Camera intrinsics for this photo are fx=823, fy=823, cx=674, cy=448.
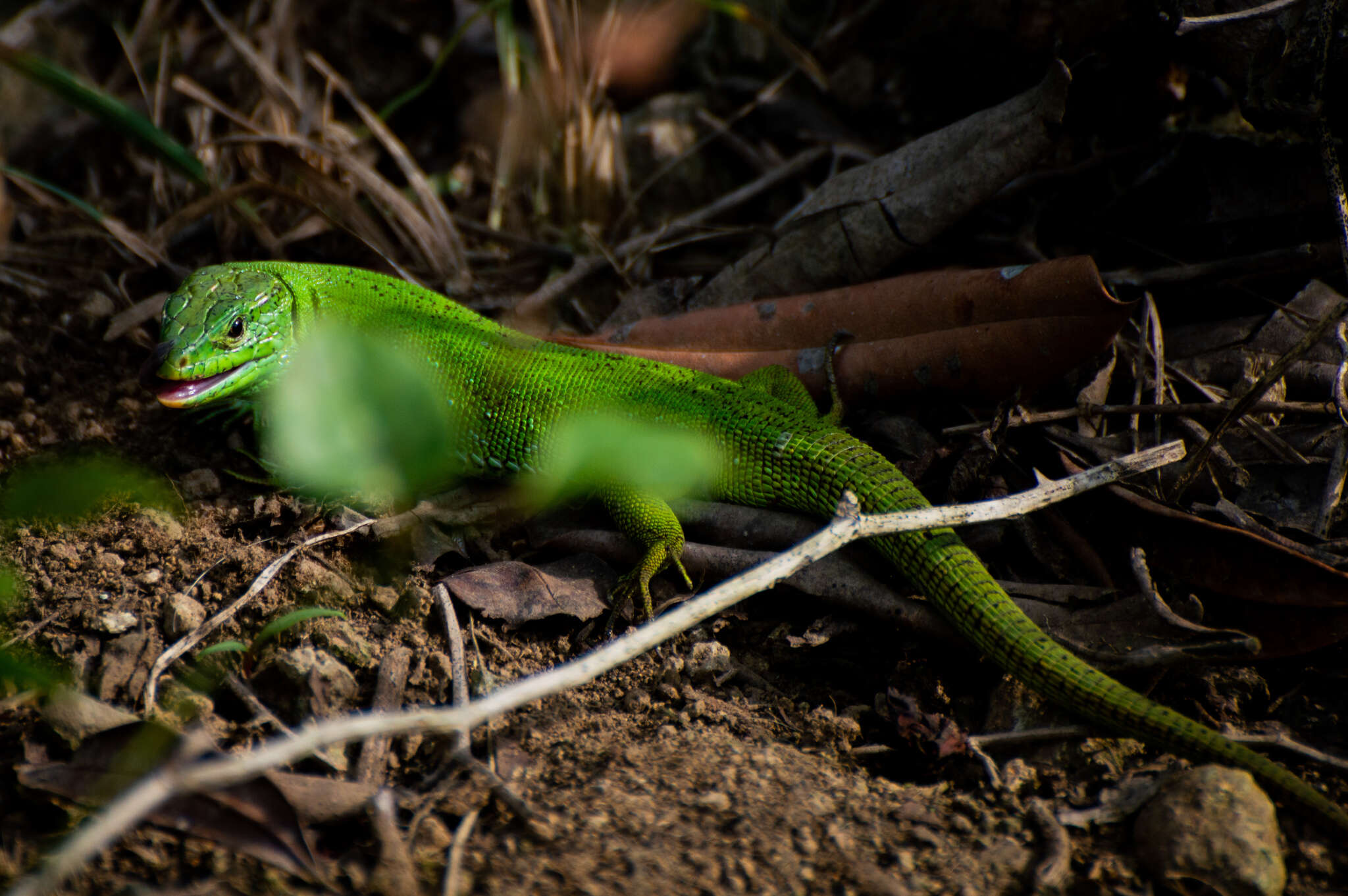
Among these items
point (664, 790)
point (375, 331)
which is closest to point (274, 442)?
point (375, 331)

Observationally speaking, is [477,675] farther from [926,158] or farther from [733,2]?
[733,2]

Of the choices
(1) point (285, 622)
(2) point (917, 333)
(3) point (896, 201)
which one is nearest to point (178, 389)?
(1) point (285, 622)

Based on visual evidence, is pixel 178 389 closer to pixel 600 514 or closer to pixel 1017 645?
pixel 600 514

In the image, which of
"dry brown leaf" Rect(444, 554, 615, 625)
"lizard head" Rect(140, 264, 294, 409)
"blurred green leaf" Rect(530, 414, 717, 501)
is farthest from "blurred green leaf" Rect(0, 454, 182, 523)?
"blurred green leaf" Rect(530, 414, 717, 501)

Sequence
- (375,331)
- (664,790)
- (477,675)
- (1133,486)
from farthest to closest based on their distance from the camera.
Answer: (375,331) → (1133,486) → (477,675) → (664,790)

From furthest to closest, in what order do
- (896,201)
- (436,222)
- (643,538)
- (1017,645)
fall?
1. (436,222)
2. (896,201)
3. (643,538)
4. (1017,645)

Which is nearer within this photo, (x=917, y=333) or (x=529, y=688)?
(x=529, y=688)

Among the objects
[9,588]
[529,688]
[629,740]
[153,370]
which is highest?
[153,370]
